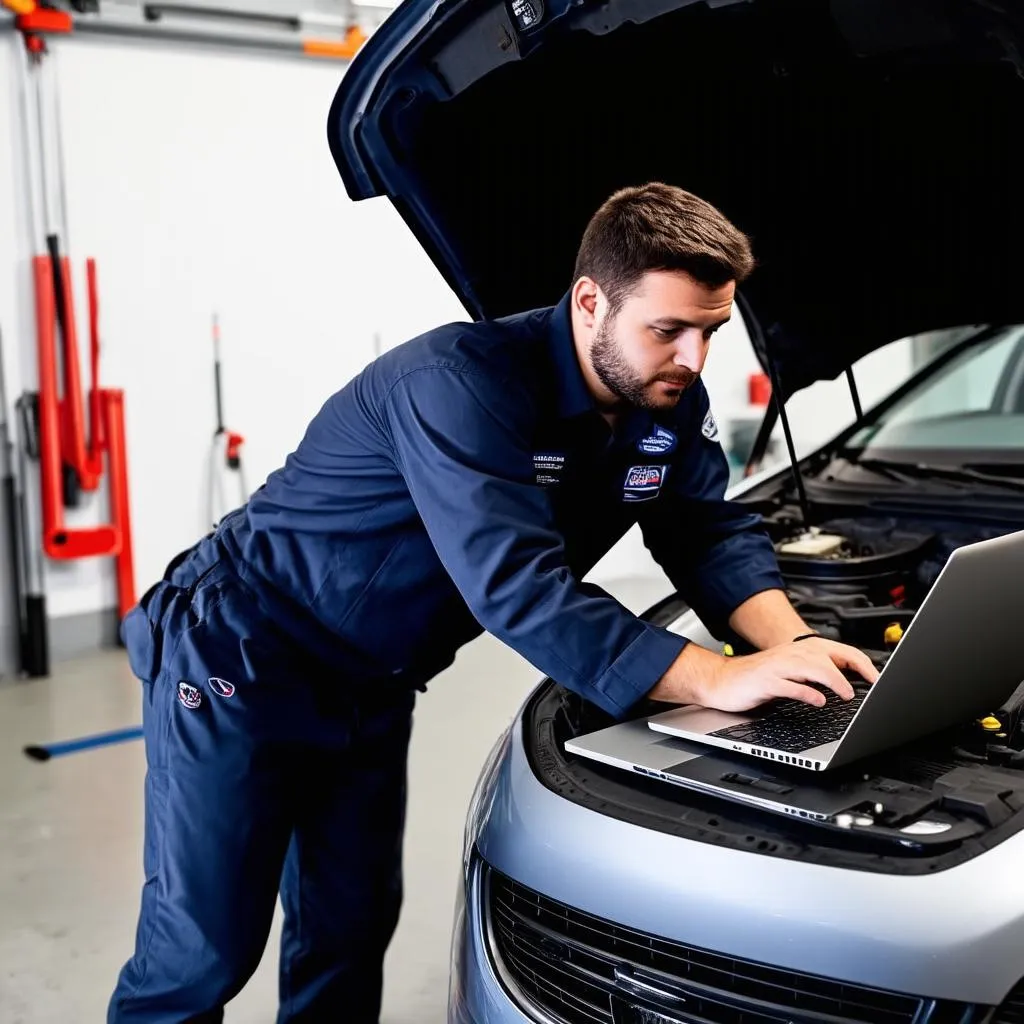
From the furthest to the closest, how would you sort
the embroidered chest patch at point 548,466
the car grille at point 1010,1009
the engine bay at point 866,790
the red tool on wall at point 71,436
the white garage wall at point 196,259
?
the white garage wall at point 196,259
the red tool on wall at point 71,436
the embroidered chest patch at point 548,466
the engine bay at point 866,790
the car grille at point 1010,1009

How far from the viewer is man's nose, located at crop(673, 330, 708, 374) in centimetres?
136

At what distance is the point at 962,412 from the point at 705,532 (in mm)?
1195

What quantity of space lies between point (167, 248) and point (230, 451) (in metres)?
0.83

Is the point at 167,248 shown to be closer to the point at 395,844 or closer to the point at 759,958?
the point at 395,844

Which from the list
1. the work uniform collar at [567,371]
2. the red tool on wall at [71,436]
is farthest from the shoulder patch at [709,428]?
the red tool on wall at [71,436]

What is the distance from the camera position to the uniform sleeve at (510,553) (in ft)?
4.25

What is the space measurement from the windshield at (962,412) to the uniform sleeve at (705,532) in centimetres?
87

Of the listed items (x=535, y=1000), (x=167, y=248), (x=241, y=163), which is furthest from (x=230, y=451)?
(x=535, y=1000)

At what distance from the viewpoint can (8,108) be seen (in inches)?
161

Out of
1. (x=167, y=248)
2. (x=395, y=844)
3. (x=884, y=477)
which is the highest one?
(x=167, y=248)

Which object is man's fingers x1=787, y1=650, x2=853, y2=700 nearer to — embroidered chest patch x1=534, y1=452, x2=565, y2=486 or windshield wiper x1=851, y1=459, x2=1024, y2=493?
embroidered chest patch x1=534, y1=452, x2=565, y2=486

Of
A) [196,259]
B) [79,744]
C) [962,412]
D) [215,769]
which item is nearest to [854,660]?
[215,769]

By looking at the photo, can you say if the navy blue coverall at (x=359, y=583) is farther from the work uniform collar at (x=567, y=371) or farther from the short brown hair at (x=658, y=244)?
the short brown hair at (x=658, y=244)

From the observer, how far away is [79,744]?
3490 mm
